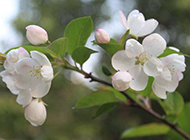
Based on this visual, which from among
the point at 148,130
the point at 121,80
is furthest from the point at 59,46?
the point at 148,130

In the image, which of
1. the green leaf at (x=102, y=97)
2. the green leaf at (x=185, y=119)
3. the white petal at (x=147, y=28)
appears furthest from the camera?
the green leaf at (x=185, y=119)

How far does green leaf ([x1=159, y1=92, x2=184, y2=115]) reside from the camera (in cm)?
73

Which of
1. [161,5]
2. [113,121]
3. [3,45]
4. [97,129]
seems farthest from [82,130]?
[161,5]

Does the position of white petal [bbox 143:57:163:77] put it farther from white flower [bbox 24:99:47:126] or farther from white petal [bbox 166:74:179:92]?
white flower [bbox 24:99:47:126]

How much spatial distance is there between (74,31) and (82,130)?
367 centimetres

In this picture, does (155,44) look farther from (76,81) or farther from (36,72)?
(76,81)

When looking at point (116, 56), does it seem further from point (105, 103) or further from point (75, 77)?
point (75, 77)

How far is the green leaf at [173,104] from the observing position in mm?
732

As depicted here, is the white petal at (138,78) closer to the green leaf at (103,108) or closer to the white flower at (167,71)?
the white flower at (167,71)

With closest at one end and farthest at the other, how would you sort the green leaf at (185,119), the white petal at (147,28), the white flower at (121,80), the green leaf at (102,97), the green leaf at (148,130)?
the white flower at (121,80)
the white petal at (147,28)
the green leaf at (102,97)
the green leaf at (185,119)
the green leaf at (148,130)

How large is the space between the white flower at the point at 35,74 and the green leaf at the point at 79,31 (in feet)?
0.33

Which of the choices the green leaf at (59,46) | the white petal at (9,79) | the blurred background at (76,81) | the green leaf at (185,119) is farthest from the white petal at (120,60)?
the blurred background at (76,81)

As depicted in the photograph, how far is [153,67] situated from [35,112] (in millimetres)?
269

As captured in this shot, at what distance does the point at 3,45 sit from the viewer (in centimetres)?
378
